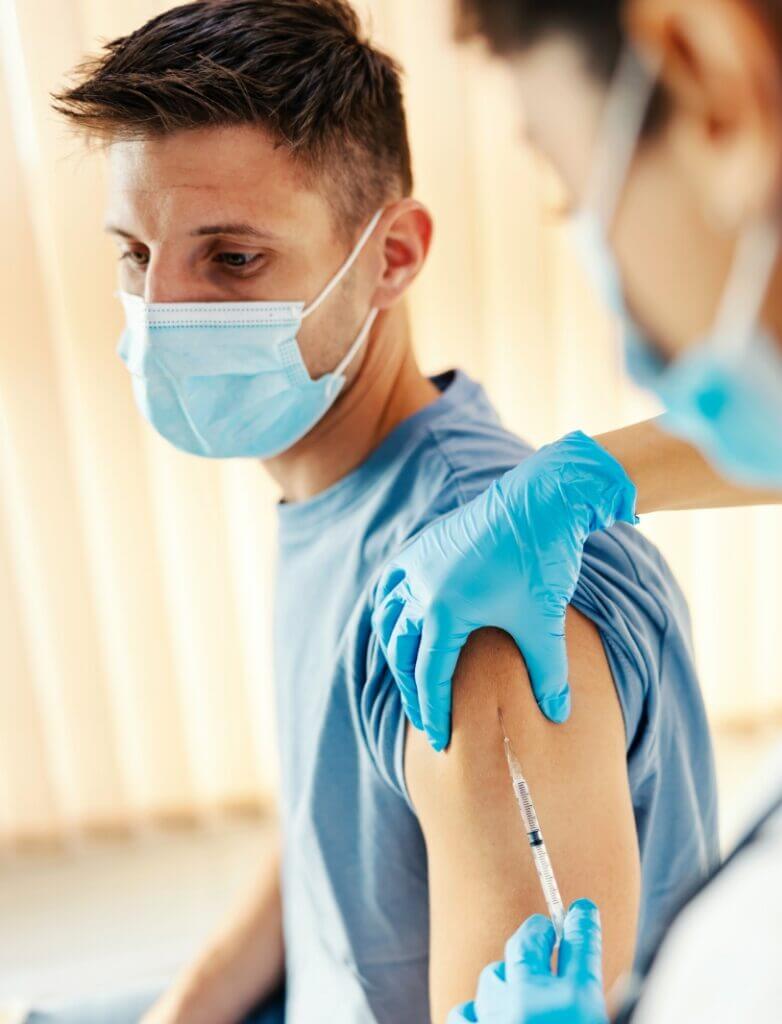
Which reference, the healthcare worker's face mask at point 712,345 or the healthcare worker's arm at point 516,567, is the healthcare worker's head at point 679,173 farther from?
the healthcare worker's arm at point 516,567

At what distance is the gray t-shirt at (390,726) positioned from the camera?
0.98m

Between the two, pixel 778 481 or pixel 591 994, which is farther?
pixel 591 994

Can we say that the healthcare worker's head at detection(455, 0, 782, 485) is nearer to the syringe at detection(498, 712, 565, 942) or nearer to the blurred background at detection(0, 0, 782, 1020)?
the syringe at detection(498, 712, 565, 942)

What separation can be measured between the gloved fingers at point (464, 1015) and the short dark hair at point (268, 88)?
31.8 inches

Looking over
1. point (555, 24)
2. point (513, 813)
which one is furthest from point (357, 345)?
point (555, 24)

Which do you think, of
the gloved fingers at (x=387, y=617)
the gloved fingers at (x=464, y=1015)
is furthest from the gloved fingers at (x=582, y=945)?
the gloved fingers at (x=387, y=617)

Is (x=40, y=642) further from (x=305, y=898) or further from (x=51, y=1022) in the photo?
(x=305, y=898)

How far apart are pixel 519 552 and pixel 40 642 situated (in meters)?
1.72

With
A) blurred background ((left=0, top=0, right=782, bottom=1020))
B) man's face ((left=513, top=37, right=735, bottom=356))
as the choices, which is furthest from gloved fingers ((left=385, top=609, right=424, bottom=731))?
blurred background ((left=0, top=0, right=782, bottom=1020))

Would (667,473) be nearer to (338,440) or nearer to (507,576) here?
(507,576)

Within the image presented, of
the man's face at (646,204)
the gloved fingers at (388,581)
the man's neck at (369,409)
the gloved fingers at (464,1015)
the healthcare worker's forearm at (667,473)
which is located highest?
the man's face at (646,204)

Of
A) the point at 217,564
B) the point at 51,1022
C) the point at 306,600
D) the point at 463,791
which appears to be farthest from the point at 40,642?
the point at 463,791

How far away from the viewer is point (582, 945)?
76 cm

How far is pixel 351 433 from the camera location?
1.21m
